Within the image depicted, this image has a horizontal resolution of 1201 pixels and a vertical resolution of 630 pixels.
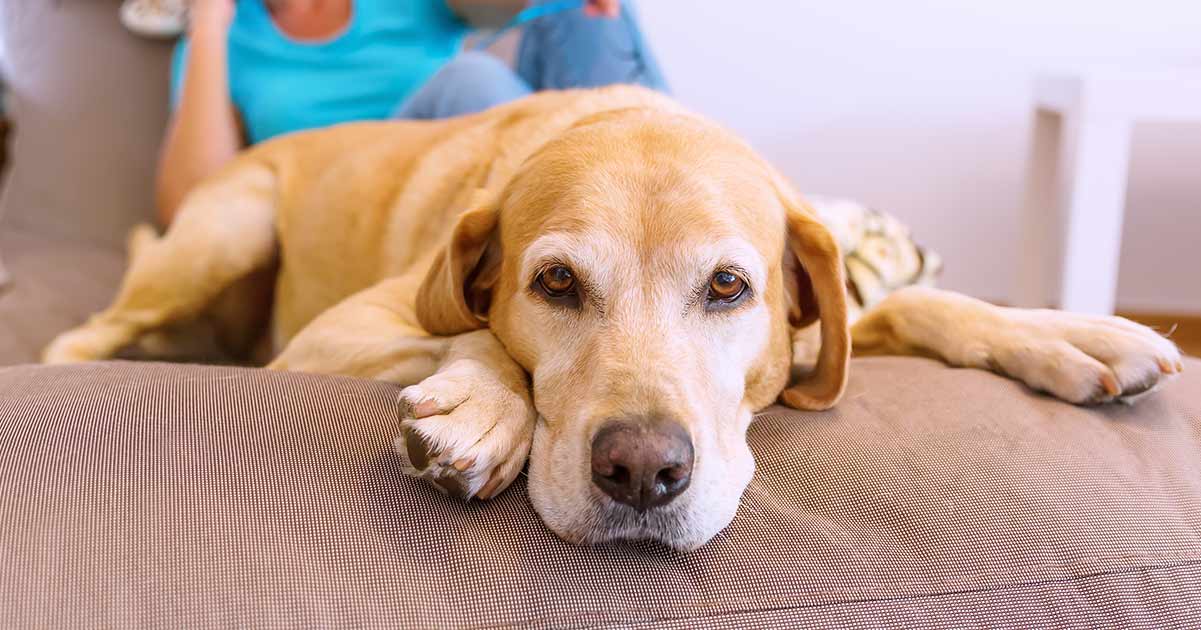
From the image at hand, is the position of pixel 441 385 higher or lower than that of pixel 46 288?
higher

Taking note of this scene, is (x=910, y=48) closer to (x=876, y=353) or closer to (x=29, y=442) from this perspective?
(x=876, y=353)

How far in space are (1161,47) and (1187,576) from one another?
366 centimetres

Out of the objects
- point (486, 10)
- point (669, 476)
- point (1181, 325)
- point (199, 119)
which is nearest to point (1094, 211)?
point (1181, 325)

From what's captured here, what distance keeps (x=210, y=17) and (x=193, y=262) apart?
1199mm

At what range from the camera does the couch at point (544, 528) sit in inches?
35.1

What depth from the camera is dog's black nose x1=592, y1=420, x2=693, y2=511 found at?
3.23ft

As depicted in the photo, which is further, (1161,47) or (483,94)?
(1161,47)

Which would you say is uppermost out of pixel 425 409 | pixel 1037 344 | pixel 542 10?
pixel 542 10

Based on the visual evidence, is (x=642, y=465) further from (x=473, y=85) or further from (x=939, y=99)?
(x=939, y=99)

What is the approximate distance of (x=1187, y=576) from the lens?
1011 millimetres

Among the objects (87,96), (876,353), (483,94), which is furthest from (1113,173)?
(87,96)

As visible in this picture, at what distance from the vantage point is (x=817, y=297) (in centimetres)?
142

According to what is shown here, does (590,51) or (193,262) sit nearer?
(193,262)

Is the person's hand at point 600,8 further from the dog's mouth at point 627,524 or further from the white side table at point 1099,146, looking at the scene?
the dog's mouth at point 627,524
